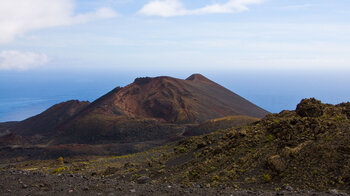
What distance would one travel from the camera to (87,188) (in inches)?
313

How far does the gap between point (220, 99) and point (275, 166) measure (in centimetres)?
5117

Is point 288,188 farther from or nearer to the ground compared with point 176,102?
nearer to the ground

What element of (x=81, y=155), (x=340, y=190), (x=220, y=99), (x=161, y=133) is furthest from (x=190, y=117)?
(x=340, y=190)

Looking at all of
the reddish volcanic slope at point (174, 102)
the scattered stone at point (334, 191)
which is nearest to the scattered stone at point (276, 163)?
Result: the scattered stone at point (334, 191)

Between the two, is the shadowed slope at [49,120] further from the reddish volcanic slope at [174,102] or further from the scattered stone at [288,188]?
the scattered stone at [288,188]

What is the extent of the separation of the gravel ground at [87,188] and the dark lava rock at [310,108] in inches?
162

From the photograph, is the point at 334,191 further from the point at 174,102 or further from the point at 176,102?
the point at 176,102

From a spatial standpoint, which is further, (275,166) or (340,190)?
(275,166)

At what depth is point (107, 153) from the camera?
1400 inches

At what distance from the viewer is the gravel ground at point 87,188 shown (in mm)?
7222

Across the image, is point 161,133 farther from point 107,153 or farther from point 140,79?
point 140,79

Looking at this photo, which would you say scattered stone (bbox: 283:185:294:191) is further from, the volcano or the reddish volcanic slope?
the reddish volcanic slope

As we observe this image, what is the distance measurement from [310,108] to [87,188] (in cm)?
712

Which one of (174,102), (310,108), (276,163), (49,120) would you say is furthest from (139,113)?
(276,163)
